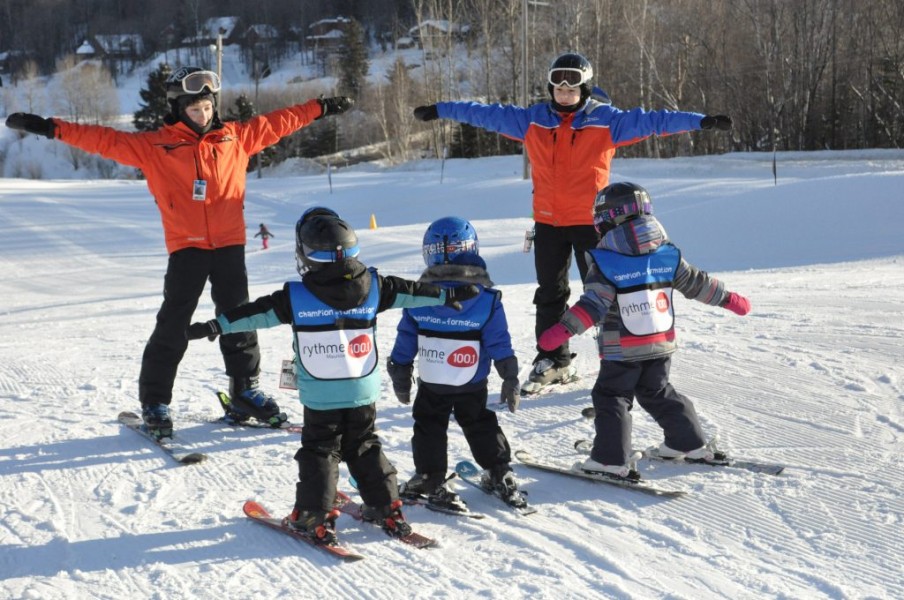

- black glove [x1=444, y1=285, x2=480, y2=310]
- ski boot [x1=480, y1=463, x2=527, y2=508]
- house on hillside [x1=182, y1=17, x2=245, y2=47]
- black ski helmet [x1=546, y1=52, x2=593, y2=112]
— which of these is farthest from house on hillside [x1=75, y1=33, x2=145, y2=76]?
ski boot [x1=480, y1=463, x2=527, y2=508]

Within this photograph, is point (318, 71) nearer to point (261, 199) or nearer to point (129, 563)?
point (261, 199)

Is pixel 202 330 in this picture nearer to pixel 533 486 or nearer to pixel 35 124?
pixel 533 486

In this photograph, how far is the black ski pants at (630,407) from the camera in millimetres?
3928

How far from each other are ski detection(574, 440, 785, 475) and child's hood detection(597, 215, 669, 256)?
998 mm

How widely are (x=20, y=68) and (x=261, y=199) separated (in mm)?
71450

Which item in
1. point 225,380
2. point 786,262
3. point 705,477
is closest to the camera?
point 705,477

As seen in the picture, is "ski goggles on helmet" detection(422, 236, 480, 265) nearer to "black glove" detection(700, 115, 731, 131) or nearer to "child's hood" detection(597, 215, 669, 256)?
"child's hood" detection(597, 215, 669, 256)

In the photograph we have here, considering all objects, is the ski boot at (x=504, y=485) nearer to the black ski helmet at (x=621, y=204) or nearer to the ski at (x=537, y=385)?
the black ski helmet at (x=621, y=204)

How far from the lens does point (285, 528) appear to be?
3.53m

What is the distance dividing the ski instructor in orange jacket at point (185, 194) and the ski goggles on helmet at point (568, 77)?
5.75ft

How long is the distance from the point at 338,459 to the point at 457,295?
2.74ft

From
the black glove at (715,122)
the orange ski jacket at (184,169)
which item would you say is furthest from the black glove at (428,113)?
the black glove at (715,122)

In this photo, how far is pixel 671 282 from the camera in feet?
13.4

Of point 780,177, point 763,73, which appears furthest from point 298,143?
point 780,177
